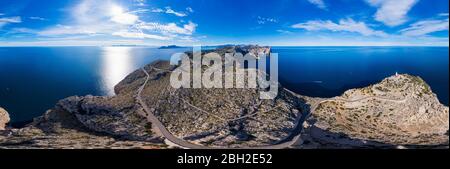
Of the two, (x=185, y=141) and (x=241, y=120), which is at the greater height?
(x=241, y=120)

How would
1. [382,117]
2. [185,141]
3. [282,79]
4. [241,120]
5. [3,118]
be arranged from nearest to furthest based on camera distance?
[185,141], [241,120], [382,117], [3,118], [282,79]

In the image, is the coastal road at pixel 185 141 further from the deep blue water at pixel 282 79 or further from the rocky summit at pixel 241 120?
the deep blue water at pixel 282 79

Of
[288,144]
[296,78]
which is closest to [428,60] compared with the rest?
[296,78]

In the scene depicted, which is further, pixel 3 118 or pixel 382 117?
pixel 3 118

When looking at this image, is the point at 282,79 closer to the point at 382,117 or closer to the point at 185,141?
the point at 382,117

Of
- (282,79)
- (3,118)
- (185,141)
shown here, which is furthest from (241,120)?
(282,79)

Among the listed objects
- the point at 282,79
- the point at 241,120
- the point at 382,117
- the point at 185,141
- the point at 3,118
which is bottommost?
the point at 3,118
